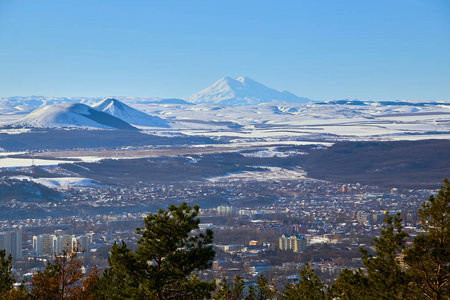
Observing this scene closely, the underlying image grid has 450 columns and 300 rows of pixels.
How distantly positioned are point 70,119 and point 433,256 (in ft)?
403

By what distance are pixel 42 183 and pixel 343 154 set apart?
42086 mm

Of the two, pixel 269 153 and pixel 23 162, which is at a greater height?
pixel 269 153

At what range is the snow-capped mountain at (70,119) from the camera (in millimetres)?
126387

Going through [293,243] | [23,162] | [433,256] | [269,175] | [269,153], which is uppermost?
[433,256]

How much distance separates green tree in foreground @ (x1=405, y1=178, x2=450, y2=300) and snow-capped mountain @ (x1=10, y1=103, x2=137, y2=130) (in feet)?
377

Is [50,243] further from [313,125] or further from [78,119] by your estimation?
[313,125]

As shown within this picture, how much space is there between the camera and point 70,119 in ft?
430

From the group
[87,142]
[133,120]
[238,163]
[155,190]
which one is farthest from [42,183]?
[133,120]

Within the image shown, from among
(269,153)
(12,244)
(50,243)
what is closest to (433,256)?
(50,243)

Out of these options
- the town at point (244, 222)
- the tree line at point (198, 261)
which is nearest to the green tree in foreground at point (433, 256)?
the tree line at point (198, 261)

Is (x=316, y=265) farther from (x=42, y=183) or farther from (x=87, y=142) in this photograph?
(x=87, y=142)

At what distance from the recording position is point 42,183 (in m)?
63.0

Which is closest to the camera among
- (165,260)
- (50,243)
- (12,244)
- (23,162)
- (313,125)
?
(165,260)

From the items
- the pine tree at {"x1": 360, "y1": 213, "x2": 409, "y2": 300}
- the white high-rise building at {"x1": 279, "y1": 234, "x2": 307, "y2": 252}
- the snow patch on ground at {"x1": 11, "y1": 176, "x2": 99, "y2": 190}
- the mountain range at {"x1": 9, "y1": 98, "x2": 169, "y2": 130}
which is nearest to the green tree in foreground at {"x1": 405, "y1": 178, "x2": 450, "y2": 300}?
the pine tree at {"x1": 360, "y1": 213, "x2": 409, "y2": 300}
